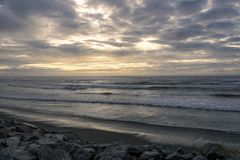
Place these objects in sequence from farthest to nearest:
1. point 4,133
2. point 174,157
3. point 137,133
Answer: point 137,133, point 4,133, point 174,157

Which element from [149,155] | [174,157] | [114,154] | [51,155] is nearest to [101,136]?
[149,155]

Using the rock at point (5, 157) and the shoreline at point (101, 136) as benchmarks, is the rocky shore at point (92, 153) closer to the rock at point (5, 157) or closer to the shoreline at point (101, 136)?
the rock at point (5, 157)

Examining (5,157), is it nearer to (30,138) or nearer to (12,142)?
(12,142)

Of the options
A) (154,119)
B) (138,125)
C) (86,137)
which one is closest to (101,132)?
(86,137)

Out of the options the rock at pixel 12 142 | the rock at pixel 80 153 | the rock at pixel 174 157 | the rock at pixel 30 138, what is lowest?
the rock at pixel 174 157

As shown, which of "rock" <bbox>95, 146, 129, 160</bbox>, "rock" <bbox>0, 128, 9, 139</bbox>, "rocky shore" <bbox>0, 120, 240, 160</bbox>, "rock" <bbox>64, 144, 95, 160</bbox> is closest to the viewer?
"rocky shore" <bbox>0, 120, 240, 160</bbox>

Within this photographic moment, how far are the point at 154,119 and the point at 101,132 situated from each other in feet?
10.6

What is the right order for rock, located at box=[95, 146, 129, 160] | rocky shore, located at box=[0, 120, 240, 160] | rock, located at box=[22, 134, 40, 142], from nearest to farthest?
rocky shore, located at box=[0, 120, 240, 160]
rock, located at box=[95, 146, 129, 160]
rock, located at box=[22, 134, 40, 142]

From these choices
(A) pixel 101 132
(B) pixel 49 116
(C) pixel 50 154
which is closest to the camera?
(C) pixel 50 154

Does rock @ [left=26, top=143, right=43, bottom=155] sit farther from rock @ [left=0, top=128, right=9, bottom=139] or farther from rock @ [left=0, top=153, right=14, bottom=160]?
rock @ [left=0, top=128, right=9, bottom=139]

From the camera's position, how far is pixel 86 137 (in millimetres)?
9750

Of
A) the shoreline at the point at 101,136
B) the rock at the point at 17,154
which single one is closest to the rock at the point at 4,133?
the rock at the point at 17,154

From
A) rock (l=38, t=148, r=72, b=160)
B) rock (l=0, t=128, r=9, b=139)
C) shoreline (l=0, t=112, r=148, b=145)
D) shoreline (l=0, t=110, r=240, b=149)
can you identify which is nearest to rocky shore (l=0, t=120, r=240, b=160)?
rock (l=38, t=148, r=72, b=160)

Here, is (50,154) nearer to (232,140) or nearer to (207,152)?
(207,152)
